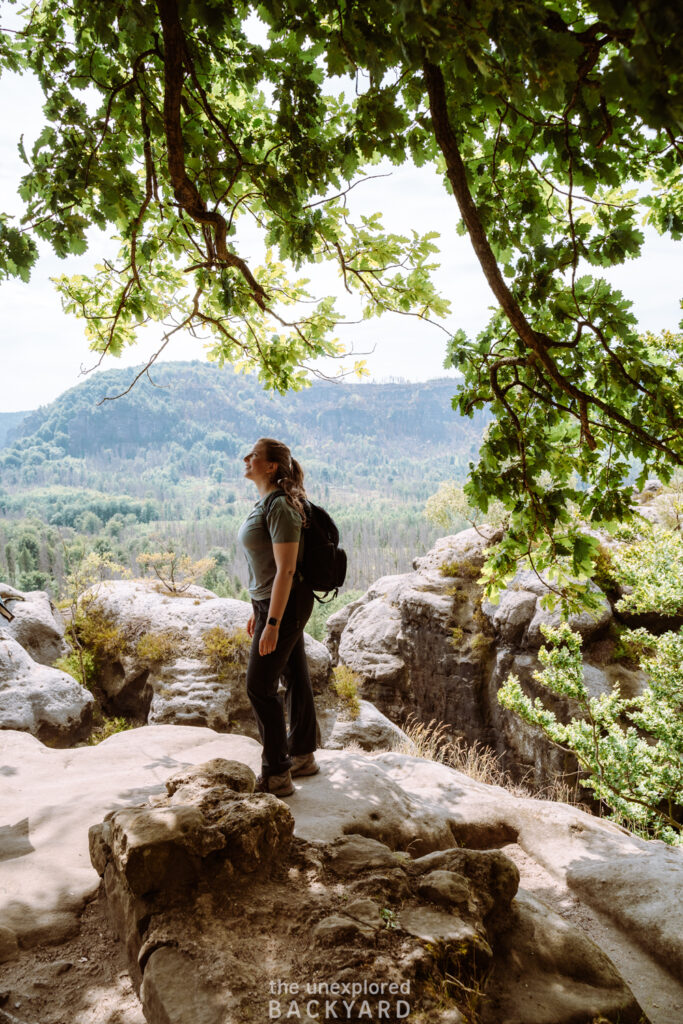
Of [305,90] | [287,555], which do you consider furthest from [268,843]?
[305,90]

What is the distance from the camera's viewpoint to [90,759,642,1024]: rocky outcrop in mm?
1646

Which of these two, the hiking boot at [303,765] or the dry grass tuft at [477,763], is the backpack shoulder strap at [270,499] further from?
the dry grass tuft at [477,763]

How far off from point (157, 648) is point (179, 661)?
0.45 meters

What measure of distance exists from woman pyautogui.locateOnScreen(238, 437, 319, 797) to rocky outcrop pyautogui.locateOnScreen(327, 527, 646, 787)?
8672mm

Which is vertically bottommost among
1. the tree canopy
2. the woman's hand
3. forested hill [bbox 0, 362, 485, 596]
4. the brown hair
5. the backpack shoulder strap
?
forested hill [bbox 0, 362, 485, 596]

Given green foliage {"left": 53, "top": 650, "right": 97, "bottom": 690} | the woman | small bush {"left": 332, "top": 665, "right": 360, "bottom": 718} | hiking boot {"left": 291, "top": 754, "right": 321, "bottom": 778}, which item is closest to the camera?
the woman

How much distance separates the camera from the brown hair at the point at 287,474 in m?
3.26

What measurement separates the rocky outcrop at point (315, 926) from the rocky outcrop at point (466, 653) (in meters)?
9.48

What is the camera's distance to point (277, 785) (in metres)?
3.40

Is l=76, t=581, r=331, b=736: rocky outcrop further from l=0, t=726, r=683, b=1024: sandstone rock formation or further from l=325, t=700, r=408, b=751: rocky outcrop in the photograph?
l=0, t=726, r=683, b=1024: sandstone rock formation

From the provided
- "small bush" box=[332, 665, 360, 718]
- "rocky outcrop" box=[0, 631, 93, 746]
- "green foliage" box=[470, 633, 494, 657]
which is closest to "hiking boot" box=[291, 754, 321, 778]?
"rocky outcrop" box=[0, 631, 93, 746]

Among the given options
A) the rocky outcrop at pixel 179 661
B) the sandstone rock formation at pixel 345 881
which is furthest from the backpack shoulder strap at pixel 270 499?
the rocky outcrop at pixel 179 661

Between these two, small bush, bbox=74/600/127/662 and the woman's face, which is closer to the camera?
the woman's face

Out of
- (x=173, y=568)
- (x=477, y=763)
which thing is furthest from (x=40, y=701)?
(x=477, y=763)
